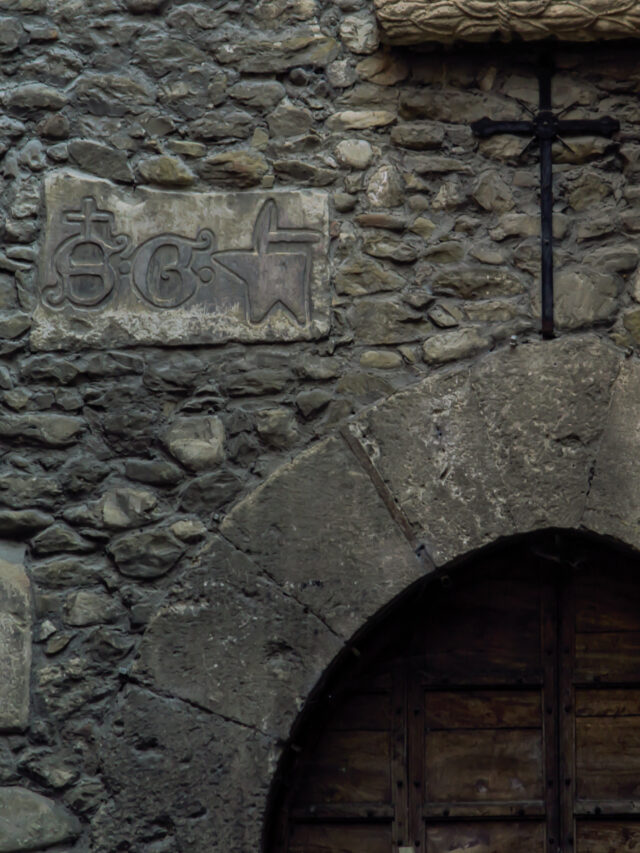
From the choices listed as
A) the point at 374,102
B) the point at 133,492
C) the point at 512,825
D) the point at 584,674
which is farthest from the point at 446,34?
the point at 512,825

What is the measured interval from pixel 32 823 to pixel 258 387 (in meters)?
1.22

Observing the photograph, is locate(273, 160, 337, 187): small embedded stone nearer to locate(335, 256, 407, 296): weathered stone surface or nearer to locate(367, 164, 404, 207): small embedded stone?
A: locate(367, 164, 404, 207): small embedded stone

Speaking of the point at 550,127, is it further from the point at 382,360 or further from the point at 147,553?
the point at 147,553

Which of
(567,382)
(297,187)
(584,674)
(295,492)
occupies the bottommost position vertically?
(584,674)

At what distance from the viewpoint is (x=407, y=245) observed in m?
3.03

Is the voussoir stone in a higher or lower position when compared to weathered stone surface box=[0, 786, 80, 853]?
higher

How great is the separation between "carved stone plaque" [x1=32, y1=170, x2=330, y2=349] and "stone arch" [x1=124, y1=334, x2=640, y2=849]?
1.29 feet

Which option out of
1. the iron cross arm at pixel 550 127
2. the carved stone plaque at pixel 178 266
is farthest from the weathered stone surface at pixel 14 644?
the iron cross arm at pixel 550 127

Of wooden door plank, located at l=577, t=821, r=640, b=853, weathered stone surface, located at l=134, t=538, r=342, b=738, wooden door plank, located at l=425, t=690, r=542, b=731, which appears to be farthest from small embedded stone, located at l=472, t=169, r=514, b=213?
wooden door plank, located at l=577, t=821, r=640, b=853

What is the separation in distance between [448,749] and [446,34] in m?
1.88

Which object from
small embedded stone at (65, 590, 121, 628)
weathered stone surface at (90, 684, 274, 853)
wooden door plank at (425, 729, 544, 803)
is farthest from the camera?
wooden door plank at (425, 729, 544, 803)

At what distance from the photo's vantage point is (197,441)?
299 cm

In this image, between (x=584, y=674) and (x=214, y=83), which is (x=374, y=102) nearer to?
(x=214, y=83)

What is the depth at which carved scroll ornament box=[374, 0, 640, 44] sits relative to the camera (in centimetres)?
296
